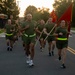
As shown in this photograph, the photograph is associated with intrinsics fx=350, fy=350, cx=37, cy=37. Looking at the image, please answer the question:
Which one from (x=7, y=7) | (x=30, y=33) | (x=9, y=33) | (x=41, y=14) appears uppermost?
(x=30, y=33)

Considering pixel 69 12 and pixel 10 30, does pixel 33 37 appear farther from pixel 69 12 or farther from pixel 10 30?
pixel 10 30

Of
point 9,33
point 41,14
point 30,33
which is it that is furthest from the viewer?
point 41,14

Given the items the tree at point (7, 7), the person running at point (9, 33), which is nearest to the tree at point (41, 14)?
the tree at point (7, 7)

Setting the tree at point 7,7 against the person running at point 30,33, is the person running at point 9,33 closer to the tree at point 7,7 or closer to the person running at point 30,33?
the person running at point 30,33

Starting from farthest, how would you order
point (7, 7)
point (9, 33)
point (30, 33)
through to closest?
1. point (7, 7)
2. point (9, 33)
3. point (30, 33)

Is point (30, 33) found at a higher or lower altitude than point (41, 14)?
higher

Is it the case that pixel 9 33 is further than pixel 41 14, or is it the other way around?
pixel 41 14

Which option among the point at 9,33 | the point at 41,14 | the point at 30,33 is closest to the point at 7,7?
the point at 41,14

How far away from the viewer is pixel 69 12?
1348 cm

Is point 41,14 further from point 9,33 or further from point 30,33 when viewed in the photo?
point 30,33

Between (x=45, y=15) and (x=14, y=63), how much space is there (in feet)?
270

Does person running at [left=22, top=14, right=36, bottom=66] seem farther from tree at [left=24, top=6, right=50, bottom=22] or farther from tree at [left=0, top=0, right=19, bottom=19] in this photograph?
tree at [left=24, top=6, right=50, bottom=22]

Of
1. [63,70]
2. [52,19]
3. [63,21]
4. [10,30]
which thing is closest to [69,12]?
[63,21]

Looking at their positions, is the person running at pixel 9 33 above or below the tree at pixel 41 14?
above
